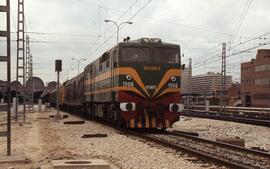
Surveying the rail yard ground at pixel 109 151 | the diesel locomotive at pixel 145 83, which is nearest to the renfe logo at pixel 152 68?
the diesel locomotive at pixel 145 83

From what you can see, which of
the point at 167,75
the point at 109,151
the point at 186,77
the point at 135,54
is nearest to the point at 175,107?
the point at 167,75

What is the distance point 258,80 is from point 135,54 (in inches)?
3553

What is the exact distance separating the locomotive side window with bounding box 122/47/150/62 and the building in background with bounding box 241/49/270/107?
80092mm

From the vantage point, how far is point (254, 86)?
354 ft

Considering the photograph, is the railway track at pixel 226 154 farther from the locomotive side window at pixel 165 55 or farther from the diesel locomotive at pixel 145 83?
the locomotive side window at pixel 165 55

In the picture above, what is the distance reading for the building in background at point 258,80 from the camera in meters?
102

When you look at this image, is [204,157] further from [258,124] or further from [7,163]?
[258,124]

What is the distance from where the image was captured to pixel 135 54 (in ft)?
68.8

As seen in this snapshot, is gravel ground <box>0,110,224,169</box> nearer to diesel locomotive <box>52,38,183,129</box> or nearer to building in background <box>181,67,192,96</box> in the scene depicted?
diesel locomotive <box>52,38,183,129</box>

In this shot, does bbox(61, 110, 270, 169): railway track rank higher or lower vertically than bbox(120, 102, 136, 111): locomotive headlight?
lower

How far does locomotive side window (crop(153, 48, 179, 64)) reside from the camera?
21.3m

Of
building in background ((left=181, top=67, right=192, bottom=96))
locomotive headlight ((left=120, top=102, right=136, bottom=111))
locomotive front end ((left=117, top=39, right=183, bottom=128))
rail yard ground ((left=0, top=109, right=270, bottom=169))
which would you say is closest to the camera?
rail yard ground ((left=0, top=109, right=270, bottom=169))

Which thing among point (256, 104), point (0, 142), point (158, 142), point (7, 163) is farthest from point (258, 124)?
point (256, 104)

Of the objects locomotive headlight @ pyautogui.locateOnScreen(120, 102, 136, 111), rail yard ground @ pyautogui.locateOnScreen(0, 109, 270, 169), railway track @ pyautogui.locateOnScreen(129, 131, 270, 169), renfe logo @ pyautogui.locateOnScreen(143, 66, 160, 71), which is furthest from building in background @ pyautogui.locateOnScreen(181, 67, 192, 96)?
railway track @ pyautogui.locateOnScreen(129, 131, 270, 169)
